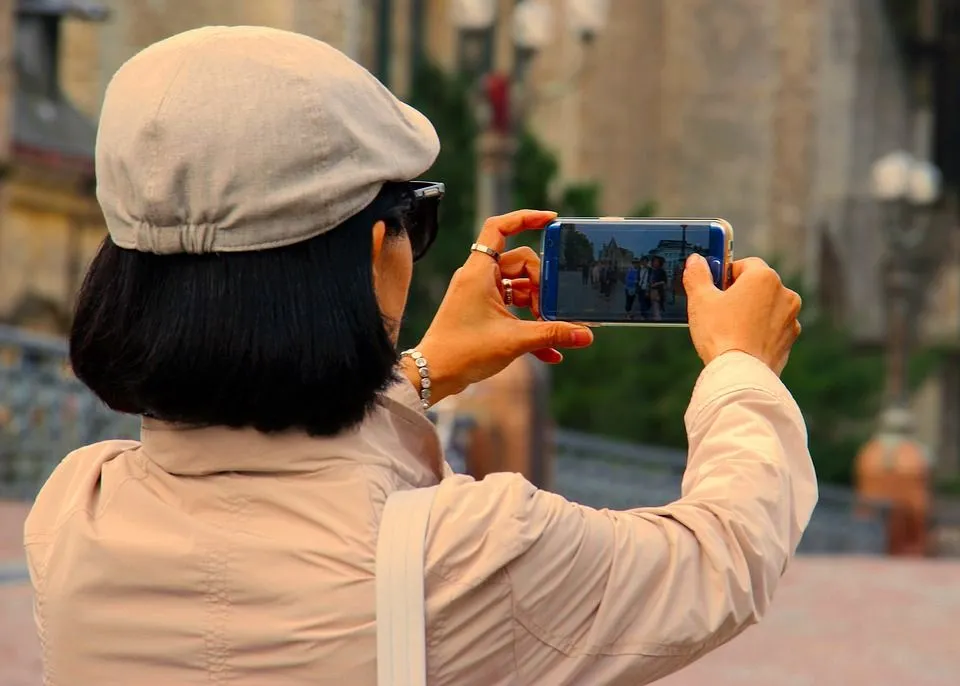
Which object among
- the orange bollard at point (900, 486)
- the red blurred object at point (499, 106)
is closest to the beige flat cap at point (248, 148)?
the red blurred object at point (499, 106)

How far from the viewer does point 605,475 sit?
68.5 feet

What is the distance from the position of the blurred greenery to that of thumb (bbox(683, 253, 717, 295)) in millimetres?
19033

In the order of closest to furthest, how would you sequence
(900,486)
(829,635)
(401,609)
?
(401,609)
(829,635)
(900,486)

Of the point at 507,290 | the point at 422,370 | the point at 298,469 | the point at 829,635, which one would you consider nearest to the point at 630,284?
the point at 507,290

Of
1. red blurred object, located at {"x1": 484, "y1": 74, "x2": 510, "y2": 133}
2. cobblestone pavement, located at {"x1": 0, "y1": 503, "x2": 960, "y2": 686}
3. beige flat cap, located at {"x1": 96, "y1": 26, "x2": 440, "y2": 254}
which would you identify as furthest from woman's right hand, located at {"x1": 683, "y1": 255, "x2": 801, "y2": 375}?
red blurred object, located at {"x1": 484, "y1": 74, "x2": 510, "y2": 133}

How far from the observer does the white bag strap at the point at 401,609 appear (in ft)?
5.85

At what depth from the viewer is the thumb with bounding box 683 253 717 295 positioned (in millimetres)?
2092

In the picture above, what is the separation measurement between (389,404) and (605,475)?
19.0m

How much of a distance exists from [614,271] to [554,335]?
0.11 metres

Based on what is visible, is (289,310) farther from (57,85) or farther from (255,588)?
(57,85)

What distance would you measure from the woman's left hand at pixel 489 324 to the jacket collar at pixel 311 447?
216 millimetres

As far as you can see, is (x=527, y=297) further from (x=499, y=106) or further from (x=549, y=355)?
(x=499, y=106)

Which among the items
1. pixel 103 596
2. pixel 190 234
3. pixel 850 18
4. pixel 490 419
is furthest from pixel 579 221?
pixel 850 18

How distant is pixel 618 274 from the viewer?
220 cm
